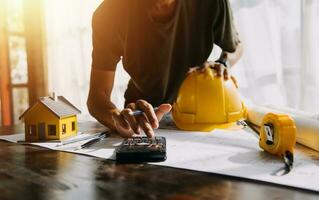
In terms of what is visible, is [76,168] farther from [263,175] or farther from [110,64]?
[110,64]

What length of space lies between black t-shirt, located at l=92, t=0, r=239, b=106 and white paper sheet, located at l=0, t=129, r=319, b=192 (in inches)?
13.7

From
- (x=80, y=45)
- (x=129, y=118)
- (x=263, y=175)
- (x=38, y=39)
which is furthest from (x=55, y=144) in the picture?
(x=38, y=39)

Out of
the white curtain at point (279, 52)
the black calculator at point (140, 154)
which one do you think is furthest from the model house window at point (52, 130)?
the white curtain at point (279, 52)

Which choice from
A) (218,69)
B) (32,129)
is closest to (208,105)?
(218,69)

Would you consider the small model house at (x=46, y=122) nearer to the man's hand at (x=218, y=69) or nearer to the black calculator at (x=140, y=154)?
the black calculator at (x=140, y=154)

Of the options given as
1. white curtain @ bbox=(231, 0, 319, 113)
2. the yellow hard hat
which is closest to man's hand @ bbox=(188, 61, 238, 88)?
the yellow hard hat

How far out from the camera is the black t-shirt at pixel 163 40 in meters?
1.10

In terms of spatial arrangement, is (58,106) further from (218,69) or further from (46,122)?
(218,69)

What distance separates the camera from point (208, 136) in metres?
0.76

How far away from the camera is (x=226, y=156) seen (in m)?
0.57

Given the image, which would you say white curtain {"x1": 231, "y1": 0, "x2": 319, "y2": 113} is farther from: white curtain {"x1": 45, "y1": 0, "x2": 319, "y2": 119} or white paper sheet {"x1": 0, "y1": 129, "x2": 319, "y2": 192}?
white paper sheet {"x1": 0, "y1": 129, "x2": 319, "y2": 192}

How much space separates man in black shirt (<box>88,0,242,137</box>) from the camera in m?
1.10

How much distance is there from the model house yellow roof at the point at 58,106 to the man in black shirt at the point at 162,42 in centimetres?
21

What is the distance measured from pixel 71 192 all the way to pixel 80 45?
122 cm
